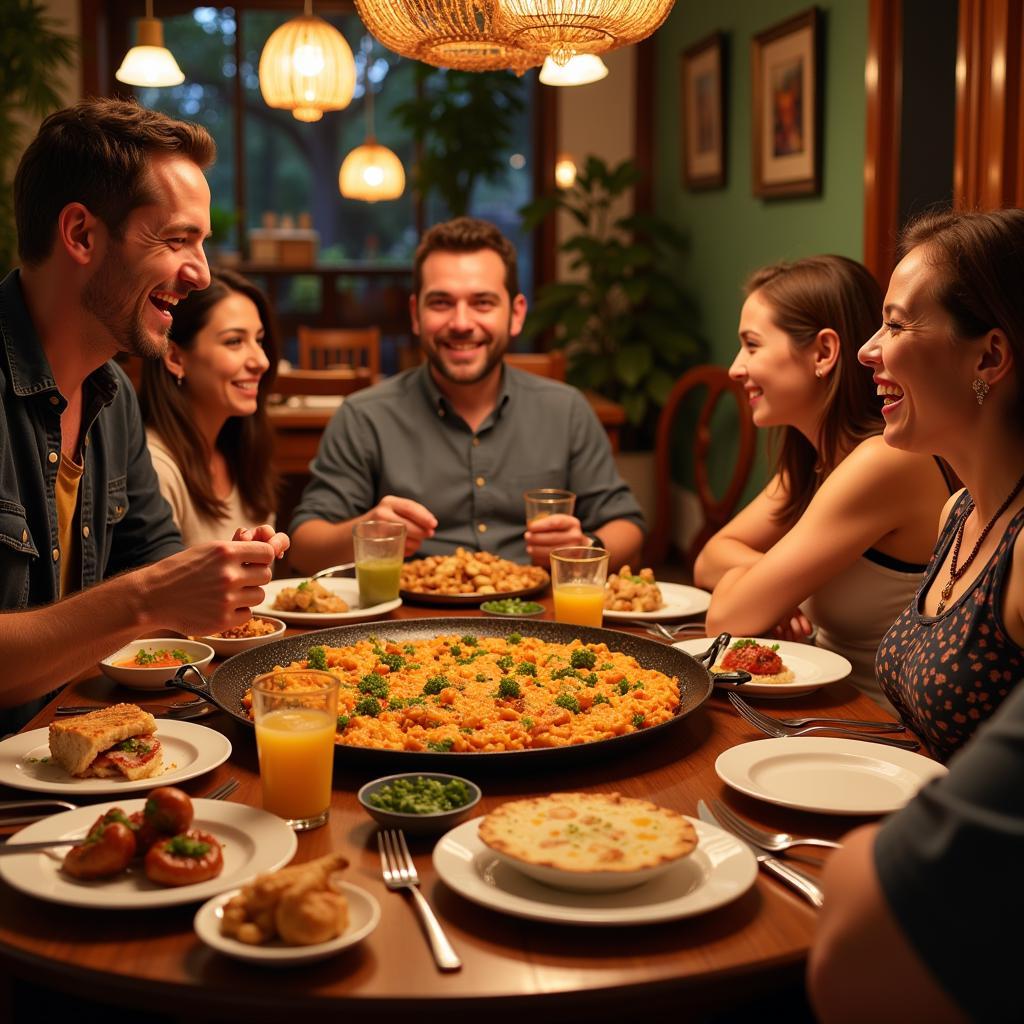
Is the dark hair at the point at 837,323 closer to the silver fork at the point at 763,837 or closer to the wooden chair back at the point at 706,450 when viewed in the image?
the silver fork at the point at 763,837

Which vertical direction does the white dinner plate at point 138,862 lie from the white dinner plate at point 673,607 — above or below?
above

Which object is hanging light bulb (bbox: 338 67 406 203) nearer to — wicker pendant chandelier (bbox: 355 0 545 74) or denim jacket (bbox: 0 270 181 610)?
wicker pendant chandelier (bbox: 355 0 545 74)

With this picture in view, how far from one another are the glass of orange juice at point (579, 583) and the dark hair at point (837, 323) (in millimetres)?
596

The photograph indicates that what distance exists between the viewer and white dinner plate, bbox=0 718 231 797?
1.38 meters

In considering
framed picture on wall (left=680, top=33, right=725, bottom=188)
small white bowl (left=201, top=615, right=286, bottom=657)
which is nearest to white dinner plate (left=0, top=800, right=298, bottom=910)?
small white bowl (left=201, top=615, right=286, bottom=657)

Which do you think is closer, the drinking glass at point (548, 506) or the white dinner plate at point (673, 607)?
the white dinner plate at point (673, 607)

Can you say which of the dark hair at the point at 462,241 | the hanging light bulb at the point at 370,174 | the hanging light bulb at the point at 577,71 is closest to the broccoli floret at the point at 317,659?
the hanging light bulb at the point at 577,71

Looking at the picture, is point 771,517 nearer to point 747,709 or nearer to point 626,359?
point 747,709

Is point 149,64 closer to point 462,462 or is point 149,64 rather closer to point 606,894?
point 462,462

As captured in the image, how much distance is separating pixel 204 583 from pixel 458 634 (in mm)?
584

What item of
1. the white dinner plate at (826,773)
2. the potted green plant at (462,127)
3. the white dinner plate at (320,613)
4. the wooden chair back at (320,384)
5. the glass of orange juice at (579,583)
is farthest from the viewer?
the potted green plant at (462,127)

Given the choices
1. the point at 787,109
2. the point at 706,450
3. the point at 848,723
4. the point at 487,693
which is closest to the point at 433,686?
the point at 487,693

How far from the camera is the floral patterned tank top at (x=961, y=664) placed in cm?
159

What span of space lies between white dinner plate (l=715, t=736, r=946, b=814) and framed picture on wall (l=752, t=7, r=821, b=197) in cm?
377
